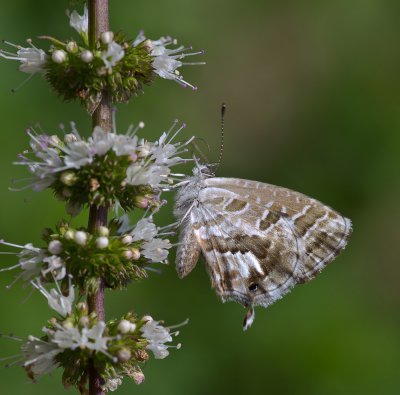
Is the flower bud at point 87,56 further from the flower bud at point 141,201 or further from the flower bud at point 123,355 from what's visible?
the flower bud at point 123,355

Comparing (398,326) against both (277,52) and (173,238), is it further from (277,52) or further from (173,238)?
(277,52)

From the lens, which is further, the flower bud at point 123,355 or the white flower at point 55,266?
the white flower at point 55,266

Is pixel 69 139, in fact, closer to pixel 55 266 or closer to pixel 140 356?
pixel 55 266

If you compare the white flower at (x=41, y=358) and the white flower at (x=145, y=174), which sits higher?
the white flower at (x=145, y=174)

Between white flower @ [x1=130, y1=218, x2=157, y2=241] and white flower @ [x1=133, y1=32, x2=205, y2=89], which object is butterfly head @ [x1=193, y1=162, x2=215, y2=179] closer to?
white flower @ [x1=133, y1=32, x2=205, y2=89]

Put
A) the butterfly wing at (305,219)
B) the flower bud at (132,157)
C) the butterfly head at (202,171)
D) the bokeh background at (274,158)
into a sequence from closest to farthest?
the flower bud at (132,157) < the butterfly wing at (305,219) < the butterfly head at (202,171) < the bokeh background at (274,158)

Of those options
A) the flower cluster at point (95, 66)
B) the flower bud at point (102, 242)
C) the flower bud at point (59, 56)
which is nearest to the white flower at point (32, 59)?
the flower cluster at point (95, 66)
